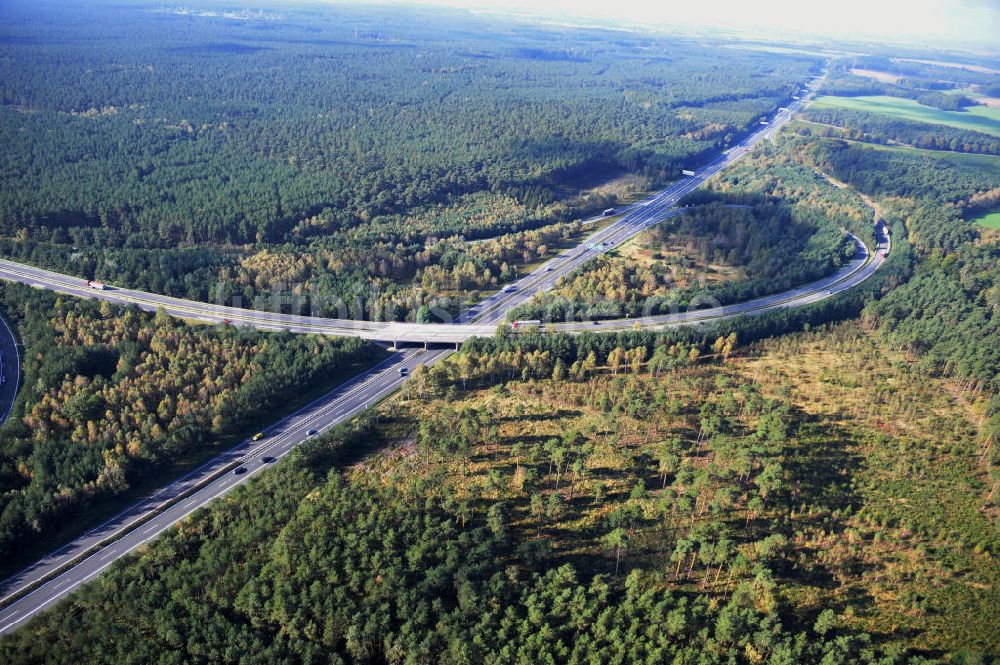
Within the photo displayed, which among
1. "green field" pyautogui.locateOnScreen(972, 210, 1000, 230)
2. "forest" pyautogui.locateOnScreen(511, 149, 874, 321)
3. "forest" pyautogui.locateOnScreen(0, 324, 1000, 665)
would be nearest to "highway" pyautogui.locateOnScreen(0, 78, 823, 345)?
"forest" pyautogui.locateOnScreen(511, 149, 874, 321)

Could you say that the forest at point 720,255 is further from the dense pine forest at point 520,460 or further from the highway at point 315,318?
the highway at point 315,318

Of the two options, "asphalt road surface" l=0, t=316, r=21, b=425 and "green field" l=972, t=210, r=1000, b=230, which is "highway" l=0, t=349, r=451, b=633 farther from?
"green field" l=972, t=210, r=1000, b=230

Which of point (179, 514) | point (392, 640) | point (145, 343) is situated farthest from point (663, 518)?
point (145, 343)

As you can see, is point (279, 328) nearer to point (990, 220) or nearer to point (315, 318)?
point (315, 318)

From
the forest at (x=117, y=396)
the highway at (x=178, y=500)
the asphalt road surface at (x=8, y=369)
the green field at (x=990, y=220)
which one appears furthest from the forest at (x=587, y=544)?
the green field at (x=990, y=220)

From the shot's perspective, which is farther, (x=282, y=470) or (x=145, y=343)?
(x=145, y=343)

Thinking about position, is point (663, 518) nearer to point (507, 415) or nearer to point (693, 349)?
point (507, 415)
